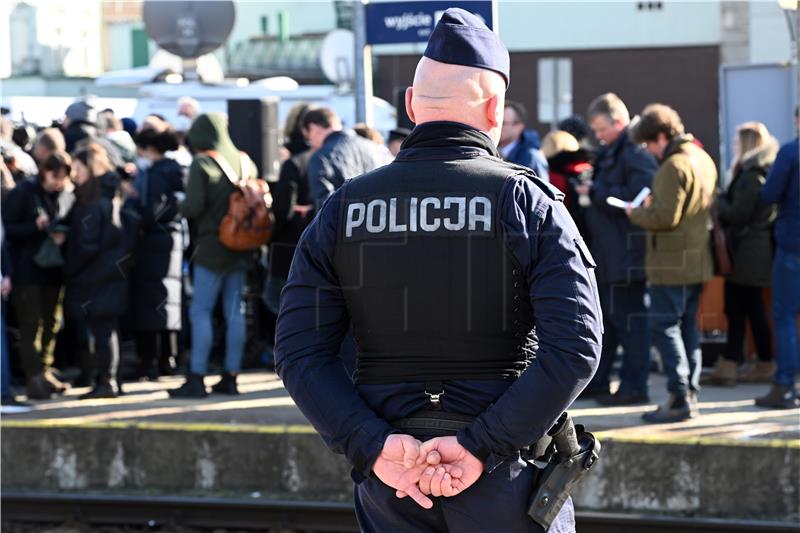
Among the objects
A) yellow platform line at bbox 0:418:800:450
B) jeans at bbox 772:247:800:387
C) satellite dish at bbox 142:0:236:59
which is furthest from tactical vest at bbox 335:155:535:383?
satellite dish at bbox 142:0:236:59

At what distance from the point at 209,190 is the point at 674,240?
2992 mm

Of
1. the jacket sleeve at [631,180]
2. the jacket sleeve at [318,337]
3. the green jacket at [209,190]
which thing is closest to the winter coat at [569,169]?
the jacket sleeve at [631,180]

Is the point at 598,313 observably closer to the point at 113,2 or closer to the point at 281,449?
the point at 281,449

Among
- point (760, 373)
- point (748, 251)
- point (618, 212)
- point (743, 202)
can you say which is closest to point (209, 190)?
point (618, 212)

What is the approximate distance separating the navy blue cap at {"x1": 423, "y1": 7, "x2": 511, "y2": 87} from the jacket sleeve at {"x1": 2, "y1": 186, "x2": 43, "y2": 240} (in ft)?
20.6

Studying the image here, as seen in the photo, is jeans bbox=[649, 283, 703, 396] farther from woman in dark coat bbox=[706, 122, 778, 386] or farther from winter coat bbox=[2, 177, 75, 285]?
winter coat bbox=[2, 177, 75, 285]

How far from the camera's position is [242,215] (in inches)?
350

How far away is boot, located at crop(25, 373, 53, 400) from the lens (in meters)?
9.40

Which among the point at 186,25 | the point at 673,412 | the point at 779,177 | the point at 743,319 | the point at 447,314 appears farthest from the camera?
the point at 186,25

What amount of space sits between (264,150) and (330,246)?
671 cm

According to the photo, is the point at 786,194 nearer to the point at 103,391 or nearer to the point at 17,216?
the point at 103,391

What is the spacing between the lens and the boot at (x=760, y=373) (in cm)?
947

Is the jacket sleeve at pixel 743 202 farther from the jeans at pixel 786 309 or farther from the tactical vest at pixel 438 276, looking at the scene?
the tactical vest at pixel 438 276

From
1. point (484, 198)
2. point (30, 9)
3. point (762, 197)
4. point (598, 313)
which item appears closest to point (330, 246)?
point (484, 198)
